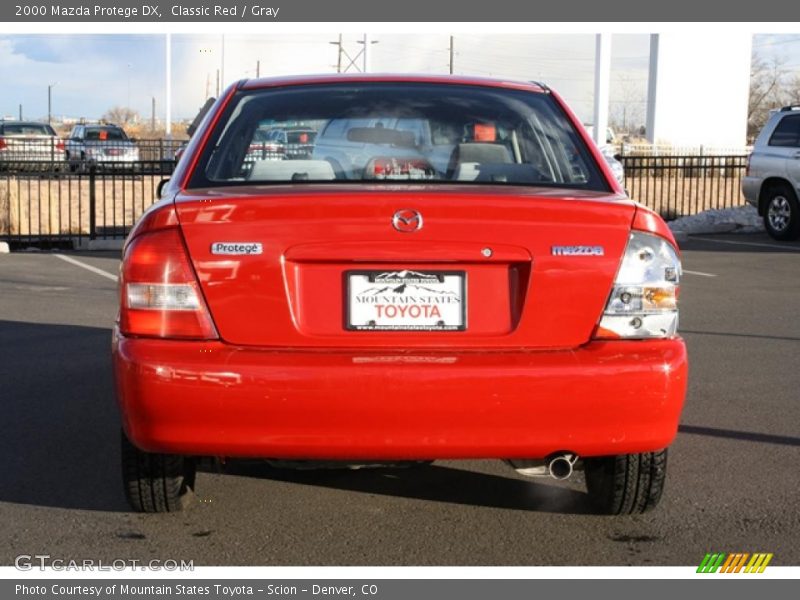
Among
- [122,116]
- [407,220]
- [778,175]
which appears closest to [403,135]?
[407,220]

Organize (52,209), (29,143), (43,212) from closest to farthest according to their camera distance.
A: (52,209) < (43,212) < (29,143)

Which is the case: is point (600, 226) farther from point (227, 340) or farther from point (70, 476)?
point (70, 476)

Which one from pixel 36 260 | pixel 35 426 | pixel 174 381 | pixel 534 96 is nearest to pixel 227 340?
pixel 174 381

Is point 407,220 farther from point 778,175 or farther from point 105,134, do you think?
point 105,134

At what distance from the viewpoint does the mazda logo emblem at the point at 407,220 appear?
3.92 m

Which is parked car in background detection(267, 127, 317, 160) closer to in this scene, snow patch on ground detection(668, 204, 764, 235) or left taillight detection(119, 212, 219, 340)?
left taillight detection(119, 212, 219, 340)

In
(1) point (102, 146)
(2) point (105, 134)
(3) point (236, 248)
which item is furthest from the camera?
(2) point (105, 134)

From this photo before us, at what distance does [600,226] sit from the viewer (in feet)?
13.2

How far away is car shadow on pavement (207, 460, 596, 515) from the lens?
191 inches

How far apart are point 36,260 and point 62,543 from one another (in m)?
10.5

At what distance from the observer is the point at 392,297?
12.9 feet

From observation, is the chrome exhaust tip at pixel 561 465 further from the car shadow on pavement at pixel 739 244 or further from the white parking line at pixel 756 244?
the white parking line at pixel 756 244

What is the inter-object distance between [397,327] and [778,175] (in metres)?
14.2
